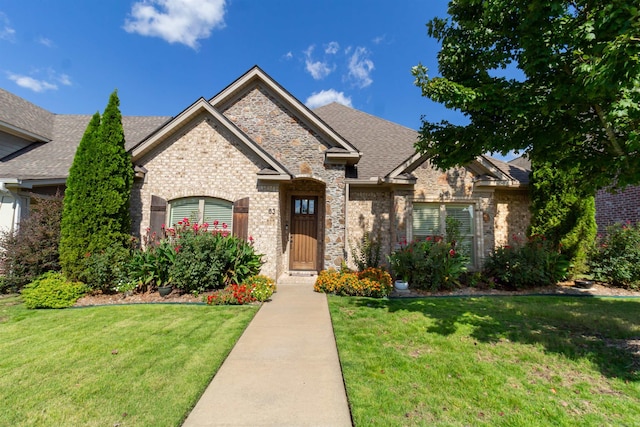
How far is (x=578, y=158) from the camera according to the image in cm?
457

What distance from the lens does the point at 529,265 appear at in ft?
26.3

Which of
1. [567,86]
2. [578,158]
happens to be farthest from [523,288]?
[567,86]

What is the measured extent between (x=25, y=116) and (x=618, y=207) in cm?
2534

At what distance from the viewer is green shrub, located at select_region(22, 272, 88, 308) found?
629 centimetres

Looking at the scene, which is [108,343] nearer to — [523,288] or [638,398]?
[638,398]

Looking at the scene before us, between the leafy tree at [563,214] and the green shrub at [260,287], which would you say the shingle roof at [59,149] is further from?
the leafy tree at [563,214]

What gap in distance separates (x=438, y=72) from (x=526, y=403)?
Result: 5599 mm

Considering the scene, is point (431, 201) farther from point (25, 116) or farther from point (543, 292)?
point (25, 116)

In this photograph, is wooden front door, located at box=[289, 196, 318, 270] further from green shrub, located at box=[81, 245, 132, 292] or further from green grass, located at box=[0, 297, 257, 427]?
green shrub, located at box=[81, 245, 132, 292]

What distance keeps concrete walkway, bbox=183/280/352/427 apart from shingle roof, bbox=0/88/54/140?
1390 cm

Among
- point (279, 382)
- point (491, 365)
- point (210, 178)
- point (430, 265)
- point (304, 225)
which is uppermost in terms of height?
point (210, 178)

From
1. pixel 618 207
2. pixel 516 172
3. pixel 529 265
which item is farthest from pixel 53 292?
pixel 618 207

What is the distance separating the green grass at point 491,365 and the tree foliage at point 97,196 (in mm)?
6429

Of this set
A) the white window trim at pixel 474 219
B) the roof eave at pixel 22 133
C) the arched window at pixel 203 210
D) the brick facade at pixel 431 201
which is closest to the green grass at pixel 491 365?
the white window trim at pixel 474 219
